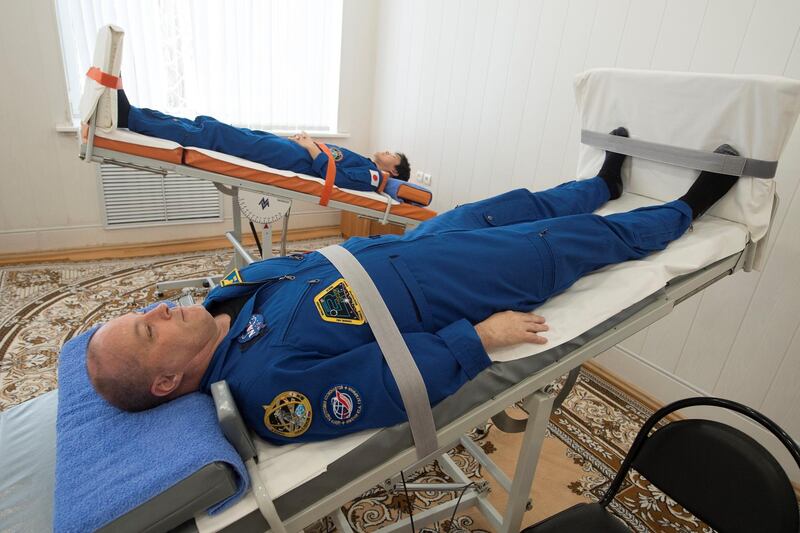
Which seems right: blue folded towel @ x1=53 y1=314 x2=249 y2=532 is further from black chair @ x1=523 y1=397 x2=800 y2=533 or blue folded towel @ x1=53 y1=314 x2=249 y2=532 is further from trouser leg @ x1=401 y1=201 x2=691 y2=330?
black chair @ x1=523 y1=397 x2=800 y2=533

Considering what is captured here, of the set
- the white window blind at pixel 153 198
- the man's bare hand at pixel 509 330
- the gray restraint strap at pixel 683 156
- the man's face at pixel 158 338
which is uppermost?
the gray restraint strap at pixel 683 156

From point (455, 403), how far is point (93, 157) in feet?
6.01

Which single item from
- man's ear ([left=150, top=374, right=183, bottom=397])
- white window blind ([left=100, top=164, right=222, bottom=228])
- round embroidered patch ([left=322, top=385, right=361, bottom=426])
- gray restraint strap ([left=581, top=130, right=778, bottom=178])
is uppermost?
gray restraint strap ([left=581, top=130, right=778, bottom=178])

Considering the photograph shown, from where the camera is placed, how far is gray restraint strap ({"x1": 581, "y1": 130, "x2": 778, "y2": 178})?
4.66ft

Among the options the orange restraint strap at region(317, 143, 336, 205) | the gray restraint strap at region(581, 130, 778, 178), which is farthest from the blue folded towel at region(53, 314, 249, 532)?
the gray restraint strap at region(581, 130, 778, 178)

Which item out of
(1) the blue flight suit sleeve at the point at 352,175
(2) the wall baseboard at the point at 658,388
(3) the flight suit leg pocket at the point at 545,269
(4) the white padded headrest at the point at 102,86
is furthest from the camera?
(1) the blue flight suit sleeve at the point at 352,175

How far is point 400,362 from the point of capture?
895 millimetres

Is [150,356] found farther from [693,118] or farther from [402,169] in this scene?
[402,169]

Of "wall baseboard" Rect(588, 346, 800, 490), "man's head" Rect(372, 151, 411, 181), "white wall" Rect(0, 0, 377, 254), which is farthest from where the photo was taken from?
"man's head" Rect(372, 151, 411, 181)

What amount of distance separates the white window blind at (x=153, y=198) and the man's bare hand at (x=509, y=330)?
269 cm

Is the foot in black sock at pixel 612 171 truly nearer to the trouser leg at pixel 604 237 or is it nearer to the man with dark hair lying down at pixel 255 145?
the trouser leg at pixel 604 237

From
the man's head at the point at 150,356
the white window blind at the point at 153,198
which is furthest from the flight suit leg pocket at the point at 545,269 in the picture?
the white window blind at the point at 153,198

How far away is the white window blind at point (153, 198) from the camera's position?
9.84 ft

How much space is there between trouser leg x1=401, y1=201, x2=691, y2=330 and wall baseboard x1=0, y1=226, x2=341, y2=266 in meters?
2.59
